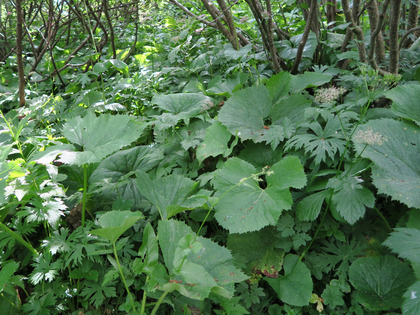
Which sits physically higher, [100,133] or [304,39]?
[304,39]

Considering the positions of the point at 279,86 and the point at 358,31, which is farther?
the point at 358,31

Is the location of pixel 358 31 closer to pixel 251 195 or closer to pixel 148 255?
pixel 251 195

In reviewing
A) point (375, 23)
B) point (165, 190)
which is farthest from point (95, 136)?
point (375, 23)

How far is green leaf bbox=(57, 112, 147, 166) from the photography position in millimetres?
1329

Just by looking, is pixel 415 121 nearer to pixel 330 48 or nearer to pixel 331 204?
pixel 331 204

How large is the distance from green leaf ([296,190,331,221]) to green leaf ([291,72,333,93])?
0.72 meters

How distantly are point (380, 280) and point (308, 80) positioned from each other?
1.10 metres

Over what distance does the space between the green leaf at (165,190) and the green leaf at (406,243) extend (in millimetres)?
772

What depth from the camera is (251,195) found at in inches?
51.8

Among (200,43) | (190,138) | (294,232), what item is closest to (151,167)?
(190,138)

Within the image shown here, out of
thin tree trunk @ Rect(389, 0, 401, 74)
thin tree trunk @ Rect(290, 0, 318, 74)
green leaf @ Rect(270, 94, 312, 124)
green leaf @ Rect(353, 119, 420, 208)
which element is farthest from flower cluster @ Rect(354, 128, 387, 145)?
thin tree trunk @ Rect(290, 0, 318, 74)

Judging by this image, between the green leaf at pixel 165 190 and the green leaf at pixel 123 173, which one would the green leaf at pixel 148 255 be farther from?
the green leaf at pixel 123 173

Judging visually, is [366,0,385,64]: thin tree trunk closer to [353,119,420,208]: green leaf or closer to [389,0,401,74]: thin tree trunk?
[389,0,401,74]: thin tree trunk

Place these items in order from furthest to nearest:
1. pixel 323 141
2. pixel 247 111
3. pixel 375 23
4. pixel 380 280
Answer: pixel 375 23, pixel 247 111, pixel 323 141, pixel 380 280
